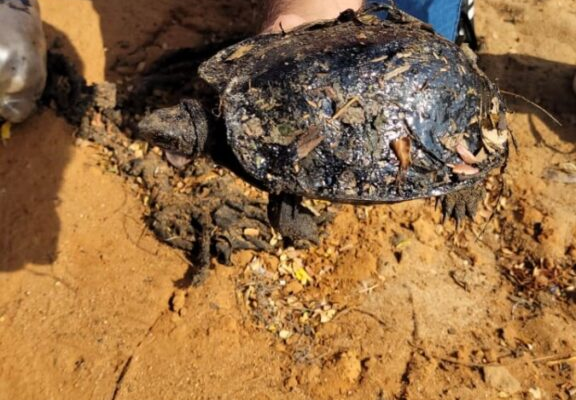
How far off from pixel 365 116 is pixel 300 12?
0.96m

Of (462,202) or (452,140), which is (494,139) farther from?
(462,202)

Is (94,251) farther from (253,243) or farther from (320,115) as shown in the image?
(320,115)

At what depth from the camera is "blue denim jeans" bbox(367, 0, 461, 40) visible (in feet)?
12.1

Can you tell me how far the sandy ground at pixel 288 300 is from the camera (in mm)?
2883

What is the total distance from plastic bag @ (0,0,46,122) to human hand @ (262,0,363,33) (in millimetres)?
1438

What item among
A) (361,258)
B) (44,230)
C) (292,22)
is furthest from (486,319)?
(44,230)

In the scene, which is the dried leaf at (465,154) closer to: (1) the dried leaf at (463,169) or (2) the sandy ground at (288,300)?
(1) the dried leaf at (463,169)

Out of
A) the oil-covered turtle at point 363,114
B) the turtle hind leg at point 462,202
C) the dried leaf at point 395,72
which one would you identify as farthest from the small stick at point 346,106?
the turtle hind leg at point 462,202

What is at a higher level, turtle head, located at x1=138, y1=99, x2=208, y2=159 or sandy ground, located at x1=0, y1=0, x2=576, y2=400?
turtle head, located at x1=138, y1=99, x2=208, y2=159

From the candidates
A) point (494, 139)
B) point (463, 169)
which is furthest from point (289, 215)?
point (494, 139)

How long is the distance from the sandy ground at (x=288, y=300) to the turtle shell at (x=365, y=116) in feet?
3.28

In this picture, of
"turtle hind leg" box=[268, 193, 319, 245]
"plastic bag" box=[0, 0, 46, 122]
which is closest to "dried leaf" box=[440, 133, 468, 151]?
"turtle hind leg" box=[268, 193, 319, 245]

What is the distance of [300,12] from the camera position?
290cm

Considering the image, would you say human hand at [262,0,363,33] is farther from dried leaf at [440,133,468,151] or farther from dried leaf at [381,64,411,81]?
dried leaf at [440,133,468,151]
